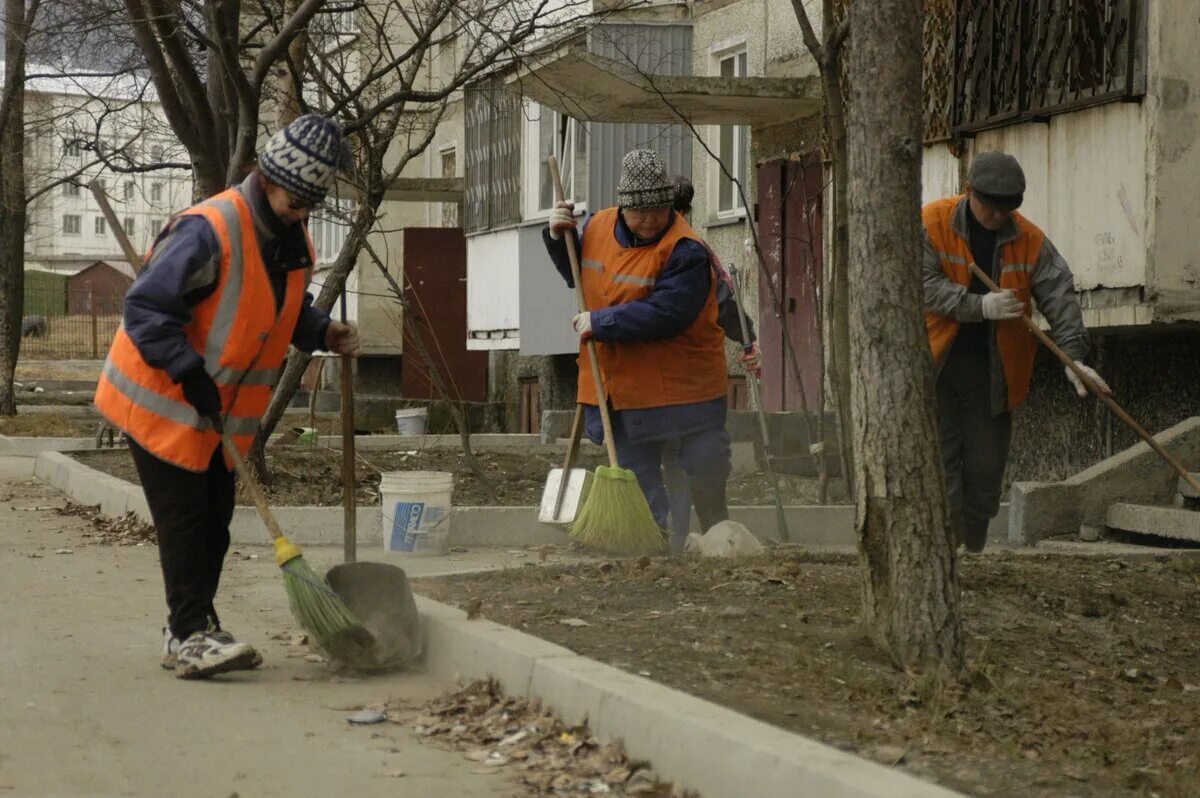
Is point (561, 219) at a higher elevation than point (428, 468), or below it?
higher

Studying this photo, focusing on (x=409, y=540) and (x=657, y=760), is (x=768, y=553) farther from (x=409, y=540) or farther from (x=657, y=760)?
(x=657, y=760)

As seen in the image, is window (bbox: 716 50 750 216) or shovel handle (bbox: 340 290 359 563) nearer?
shovel handle (bbox: 340 290 359 563)

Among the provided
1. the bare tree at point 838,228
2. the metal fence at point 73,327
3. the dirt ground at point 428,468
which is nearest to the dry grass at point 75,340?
the metal fence at point 73,327

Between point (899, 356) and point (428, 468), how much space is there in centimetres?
790

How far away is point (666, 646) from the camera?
5.52m

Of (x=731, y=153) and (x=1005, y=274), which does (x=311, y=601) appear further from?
(x=731, y=153)

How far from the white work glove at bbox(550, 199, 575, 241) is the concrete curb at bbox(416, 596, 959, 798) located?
268 cm

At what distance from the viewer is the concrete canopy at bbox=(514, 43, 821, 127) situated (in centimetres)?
1280

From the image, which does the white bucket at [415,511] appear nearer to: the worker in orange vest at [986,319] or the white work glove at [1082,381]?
the worker in orange vest at [986,319]

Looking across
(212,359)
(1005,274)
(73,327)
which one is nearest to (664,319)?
(1005,274)

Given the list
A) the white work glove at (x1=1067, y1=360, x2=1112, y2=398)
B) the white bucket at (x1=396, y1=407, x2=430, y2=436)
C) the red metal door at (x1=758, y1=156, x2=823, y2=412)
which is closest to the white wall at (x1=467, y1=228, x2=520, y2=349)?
the white bucket at (x1=396, y1=407, x2=430, y2=436)

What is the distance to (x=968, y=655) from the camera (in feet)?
18.4

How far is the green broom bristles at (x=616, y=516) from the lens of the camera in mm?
7922

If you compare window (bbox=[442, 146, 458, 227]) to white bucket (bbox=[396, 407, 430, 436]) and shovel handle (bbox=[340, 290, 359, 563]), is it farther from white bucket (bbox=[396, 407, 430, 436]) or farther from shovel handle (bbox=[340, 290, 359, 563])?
shovel handle (bbox=[340, 290, 359, 563])
